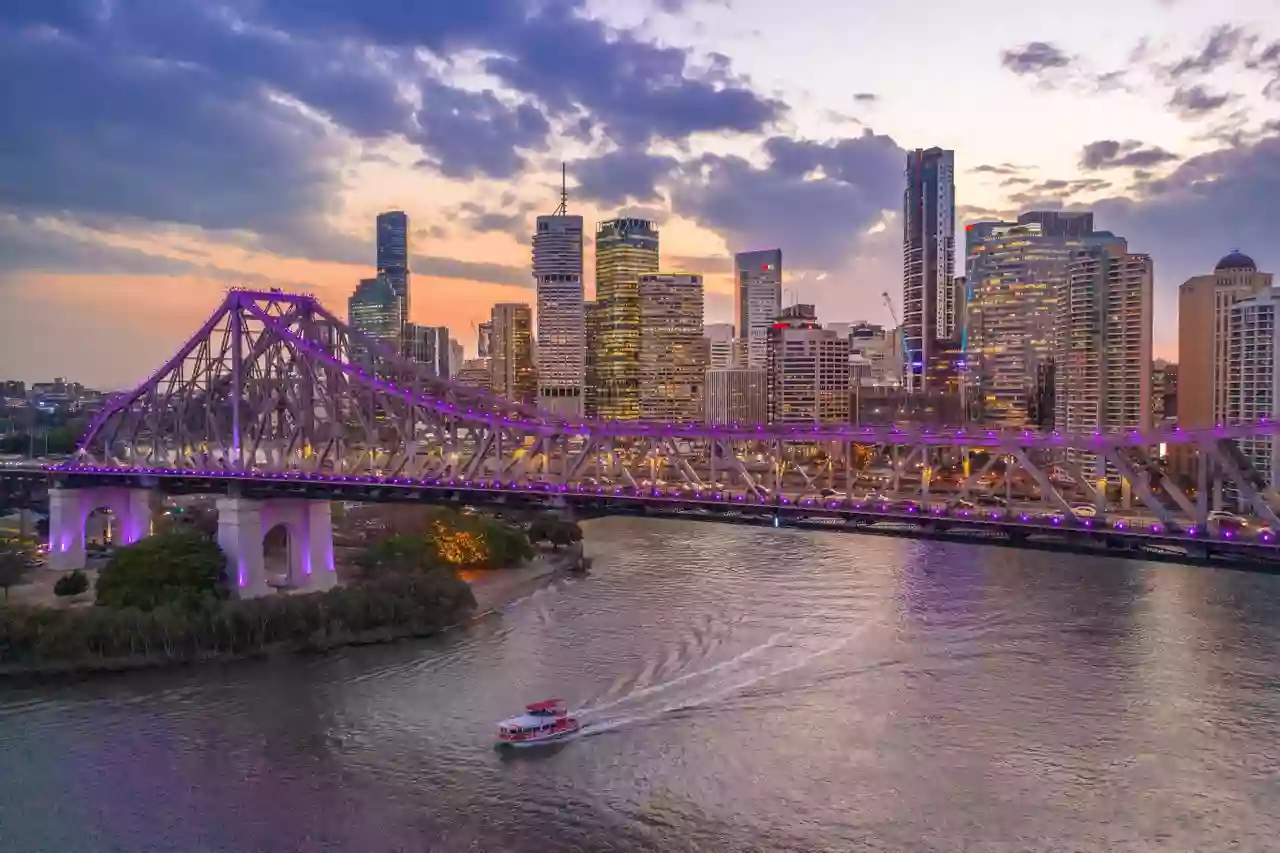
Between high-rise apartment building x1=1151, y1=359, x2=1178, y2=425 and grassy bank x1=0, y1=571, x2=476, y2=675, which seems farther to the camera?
high-rise apartment building x1=1151, y1=359, x2=1178, y2=425

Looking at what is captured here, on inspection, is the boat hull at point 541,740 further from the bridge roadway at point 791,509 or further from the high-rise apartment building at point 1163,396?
the high-rise apartment building at point 1163,396

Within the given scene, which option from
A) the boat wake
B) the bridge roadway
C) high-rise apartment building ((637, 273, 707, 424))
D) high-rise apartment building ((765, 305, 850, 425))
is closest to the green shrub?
the bridge roadway

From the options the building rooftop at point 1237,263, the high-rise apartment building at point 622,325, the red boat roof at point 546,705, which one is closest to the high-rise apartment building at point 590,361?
the high-rise apartment building at point 622,325

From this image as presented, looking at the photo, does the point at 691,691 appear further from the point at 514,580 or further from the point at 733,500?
the point at 514,580

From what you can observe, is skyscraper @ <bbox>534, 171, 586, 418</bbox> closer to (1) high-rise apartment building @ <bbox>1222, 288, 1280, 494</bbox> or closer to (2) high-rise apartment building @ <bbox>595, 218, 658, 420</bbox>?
(2) high-rise apartment building @ <bbox>595, 218, 658, 420</bbox>

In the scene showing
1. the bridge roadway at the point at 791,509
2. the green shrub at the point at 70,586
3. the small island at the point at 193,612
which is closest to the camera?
the bridge roadway at the point at 791,509
